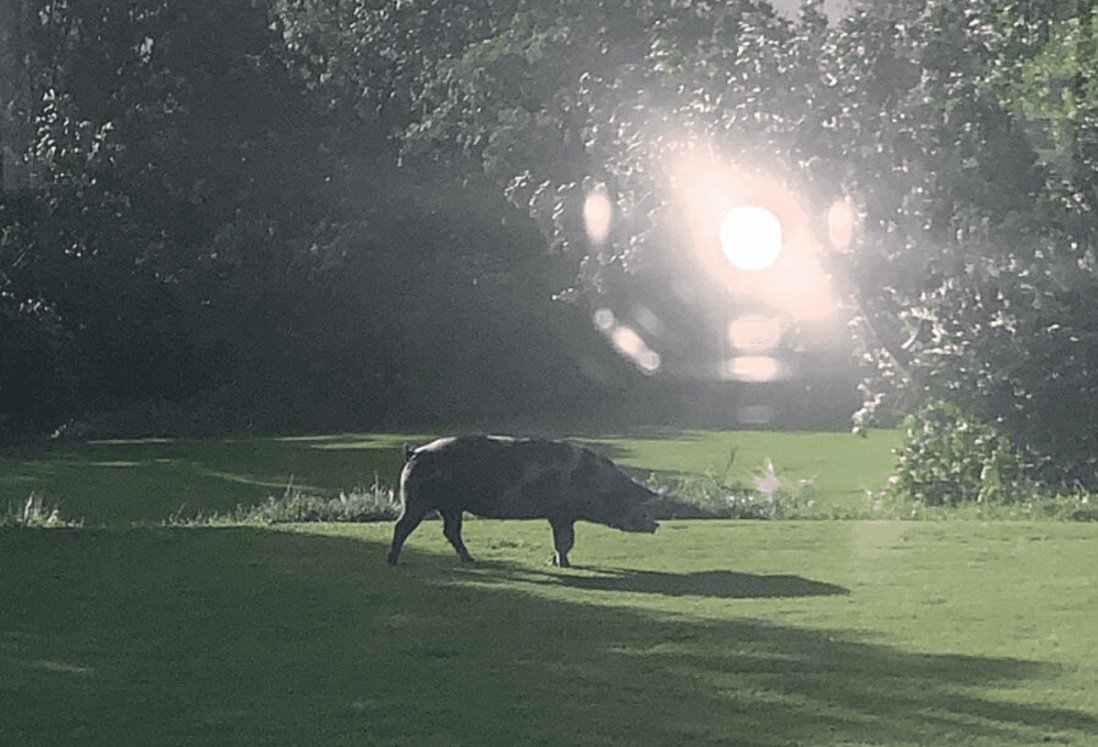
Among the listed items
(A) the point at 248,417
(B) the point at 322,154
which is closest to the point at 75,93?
(B) the point at 322,154

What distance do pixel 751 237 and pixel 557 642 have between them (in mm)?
22173

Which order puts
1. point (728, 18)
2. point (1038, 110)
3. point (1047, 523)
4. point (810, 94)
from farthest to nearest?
point (728, 18) → point (810, 94) → point (1038, 110) → point (1047, 523)

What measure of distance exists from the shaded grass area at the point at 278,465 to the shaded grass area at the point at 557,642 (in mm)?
7171

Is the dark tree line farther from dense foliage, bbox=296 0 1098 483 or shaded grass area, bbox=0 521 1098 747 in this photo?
shaded grass area, bbox=0 521 1098 747

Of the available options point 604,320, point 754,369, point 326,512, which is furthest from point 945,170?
point 604,320

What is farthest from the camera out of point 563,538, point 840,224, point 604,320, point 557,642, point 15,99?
point 15,99

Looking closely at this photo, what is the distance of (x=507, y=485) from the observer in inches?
526

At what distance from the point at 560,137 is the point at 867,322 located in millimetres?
15400

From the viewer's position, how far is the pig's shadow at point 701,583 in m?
12.5

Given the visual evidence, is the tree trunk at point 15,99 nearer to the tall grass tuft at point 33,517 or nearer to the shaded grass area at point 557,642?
the tall grass tuft at point 33,517

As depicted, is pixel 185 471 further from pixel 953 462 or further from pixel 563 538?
pixel 563 538

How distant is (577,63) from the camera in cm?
4338

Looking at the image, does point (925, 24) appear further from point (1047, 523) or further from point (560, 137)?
point (560, 137)

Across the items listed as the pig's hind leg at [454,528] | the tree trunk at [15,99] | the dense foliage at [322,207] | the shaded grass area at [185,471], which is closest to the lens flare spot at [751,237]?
the dense foliage at [322,207]
